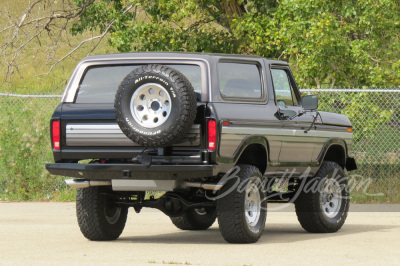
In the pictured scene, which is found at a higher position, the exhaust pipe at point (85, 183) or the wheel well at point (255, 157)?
the wheel well at point (255, 157)

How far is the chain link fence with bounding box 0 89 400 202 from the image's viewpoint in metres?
17.1

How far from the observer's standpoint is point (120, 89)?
33.2 feet

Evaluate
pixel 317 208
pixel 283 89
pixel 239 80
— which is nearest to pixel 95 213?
pixel 239 80

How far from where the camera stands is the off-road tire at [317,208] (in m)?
12.5

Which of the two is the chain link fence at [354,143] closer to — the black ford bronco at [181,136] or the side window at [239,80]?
the black ford bronco at [181,136]

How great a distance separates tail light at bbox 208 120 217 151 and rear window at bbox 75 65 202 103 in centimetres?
96

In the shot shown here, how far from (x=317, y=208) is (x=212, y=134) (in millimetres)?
2949

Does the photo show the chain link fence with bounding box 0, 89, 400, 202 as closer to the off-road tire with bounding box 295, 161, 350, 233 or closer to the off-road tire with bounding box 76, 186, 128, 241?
the off-road tire with bounding box 295, 161, 350, 233

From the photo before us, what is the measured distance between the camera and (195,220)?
42.4 ft

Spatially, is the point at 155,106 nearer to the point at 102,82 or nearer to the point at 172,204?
the point at 102,82

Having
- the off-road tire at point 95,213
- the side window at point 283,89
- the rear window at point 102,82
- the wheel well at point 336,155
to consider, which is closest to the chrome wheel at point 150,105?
the rear window at point 102,82

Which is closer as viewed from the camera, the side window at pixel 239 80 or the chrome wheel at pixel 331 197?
the side window at pixel 239 80

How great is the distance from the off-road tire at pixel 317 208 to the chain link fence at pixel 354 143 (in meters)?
4.18

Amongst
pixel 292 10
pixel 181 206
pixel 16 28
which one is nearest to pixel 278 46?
pixel 292 10
